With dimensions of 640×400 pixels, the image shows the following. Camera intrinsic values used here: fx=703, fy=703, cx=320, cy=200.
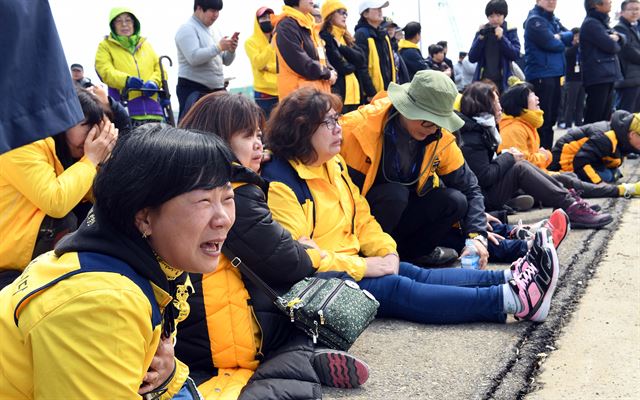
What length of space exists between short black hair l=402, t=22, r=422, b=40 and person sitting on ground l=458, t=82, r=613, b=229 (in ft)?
13.7

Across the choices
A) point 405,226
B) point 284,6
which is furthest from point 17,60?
point 284,6

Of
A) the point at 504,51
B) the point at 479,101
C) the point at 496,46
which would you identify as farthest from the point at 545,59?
the point at 479,101

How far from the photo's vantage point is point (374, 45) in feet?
22.5

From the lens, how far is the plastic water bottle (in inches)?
157

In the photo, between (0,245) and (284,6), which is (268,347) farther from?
(284,6)

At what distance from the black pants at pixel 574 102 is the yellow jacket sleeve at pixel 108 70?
9210mm

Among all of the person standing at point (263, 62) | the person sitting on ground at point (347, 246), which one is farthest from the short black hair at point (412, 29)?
the person sitting on ground at point (347, 246)

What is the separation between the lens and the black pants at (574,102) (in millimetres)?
12656

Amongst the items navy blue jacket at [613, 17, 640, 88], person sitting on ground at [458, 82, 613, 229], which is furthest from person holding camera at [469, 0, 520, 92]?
person sitting on ground at [458, 82, 613, 229]

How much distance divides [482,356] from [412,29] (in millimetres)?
6989

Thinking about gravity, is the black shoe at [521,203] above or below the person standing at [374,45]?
below

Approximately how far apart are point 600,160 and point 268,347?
17.0 ft

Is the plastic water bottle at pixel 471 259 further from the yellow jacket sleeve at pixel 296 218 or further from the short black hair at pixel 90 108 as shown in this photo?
the short black hair at pixel 90 108

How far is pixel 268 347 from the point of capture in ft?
8.91
